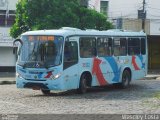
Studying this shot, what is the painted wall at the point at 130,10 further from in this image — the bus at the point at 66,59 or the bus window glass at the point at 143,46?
the bus at the point at 66,59

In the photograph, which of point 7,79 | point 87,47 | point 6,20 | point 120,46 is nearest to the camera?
point 87,47

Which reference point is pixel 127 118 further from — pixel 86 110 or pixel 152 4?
pixel 152 4

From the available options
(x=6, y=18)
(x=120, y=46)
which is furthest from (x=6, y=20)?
(x=120, y=46)

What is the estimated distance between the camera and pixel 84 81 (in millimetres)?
23172

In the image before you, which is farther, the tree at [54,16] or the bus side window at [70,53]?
the tree at [54,16]

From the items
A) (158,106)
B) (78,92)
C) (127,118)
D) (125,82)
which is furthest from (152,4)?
(127,118)

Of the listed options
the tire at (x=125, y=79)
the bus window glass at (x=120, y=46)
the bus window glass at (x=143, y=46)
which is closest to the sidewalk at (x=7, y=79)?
the tire at (x=125, y=79)

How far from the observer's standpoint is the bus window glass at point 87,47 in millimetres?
23031

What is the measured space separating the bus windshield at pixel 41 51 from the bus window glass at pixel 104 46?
318 centimetres

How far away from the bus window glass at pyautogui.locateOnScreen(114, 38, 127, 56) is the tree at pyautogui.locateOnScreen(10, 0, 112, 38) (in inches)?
391

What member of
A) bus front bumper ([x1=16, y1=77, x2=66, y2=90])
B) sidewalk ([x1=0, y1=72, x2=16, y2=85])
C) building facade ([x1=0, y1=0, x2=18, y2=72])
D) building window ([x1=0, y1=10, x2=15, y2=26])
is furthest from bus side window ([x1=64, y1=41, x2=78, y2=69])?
building window ([x1=0, y1=10, x2=15, y2=26])

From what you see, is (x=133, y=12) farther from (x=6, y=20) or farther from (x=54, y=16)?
(x=54, y=16)

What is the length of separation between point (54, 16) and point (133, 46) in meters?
9.76

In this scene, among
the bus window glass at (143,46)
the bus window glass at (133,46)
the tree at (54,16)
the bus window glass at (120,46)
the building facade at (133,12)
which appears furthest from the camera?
the building facade at (133,12)
